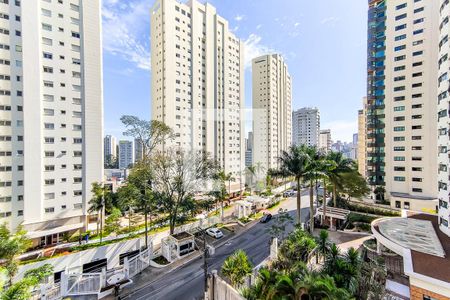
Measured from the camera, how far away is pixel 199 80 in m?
51.8

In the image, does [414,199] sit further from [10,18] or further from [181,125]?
[10,18]

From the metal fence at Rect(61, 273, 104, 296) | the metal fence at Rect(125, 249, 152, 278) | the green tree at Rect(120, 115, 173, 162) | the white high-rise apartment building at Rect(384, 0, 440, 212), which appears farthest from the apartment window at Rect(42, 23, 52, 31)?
the white high-rise apartment building at Rect(384, 0, 440, 212)

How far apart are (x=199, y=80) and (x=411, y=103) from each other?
43349 mm

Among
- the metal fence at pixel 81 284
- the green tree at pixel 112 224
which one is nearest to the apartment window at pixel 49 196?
the green tree at pixel 112 224

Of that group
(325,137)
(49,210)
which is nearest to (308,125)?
(325,137)

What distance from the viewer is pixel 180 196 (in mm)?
26578

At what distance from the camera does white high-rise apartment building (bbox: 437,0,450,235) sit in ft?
59.1

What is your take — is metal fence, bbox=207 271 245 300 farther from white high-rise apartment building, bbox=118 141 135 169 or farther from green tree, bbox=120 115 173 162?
white high-rise apartment building, bbox=118 141 135 169

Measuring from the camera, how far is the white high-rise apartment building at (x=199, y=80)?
152 feet

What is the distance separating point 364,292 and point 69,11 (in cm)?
4717

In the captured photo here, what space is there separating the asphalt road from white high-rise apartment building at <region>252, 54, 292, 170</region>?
47.9m

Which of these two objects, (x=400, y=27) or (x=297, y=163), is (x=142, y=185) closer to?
(x=297, y=163)

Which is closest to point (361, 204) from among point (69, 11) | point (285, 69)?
point (69, 11)

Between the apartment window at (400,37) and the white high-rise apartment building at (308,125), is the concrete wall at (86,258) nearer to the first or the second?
the apartment window at (400,37)
